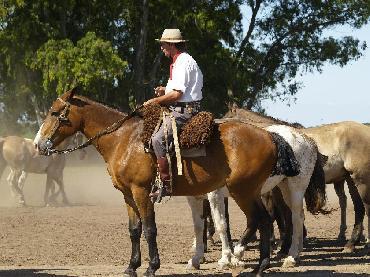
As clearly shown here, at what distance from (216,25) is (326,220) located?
23.8 meters

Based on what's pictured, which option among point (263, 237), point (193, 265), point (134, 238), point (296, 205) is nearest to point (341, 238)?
point (296, 205)

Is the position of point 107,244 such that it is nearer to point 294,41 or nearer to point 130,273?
point 130,273

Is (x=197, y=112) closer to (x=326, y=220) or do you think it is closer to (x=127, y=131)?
(x=127, y=131)

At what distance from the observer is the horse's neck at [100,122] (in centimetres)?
1141

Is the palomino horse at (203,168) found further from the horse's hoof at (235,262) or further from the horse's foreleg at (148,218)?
the horse's hoof at (235,262)

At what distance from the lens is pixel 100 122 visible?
455 inches

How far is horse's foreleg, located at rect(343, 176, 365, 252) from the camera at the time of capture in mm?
14703

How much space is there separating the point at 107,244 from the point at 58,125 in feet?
15.2

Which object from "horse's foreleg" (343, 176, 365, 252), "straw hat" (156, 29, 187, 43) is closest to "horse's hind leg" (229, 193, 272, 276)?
"straw hat" (156, 29, 187, 43)

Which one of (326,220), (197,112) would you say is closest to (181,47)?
(197,112)

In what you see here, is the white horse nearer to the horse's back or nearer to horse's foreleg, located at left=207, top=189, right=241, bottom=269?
horse's foreleg, located at left=207, top=189, right=241, bottom=269

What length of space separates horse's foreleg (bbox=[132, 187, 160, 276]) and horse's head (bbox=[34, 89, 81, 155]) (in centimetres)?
126

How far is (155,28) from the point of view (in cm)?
4319

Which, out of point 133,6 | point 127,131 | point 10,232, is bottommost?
point 10,232
